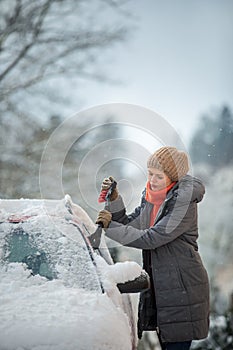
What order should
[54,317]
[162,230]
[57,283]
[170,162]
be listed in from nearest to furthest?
[54,317]
[57,283]
[162,230]
[170,162]

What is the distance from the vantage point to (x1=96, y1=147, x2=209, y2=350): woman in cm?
347

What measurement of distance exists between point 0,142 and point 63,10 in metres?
3.36

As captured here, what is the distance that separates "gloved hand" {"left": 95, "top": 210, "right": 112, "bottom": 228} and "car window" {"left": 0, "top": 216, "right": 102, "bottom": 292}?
164 millimetres

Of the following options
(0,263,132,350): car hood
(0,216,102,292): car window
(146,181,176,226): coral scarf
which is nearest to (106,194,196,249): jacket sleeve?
(146,181,176,226): coral scarf

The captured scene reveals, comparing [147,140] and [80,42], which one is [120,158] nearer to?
[147,140]

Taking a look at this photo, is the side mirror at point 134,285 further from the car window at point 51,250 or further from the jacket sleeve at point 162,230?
the jacket sleeve at point 162,230

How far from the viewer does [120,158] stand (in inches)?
175

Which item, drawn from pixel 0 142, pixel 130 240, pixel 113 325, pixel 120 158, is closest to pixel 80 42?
pixel 0 142

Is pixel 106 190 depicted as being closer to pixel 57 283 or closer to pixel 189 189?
pixel 189 189

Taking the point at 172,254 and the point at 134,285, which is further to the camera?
the point at 172,254

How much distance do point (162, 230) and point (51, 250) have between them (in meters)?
0.70

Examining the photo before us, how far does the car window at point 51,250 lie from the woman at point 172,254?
0.95ft

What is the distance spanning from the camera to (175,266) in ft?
11.5

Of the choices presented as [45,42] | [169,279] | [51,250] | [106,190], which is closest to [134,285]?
[169,279]
